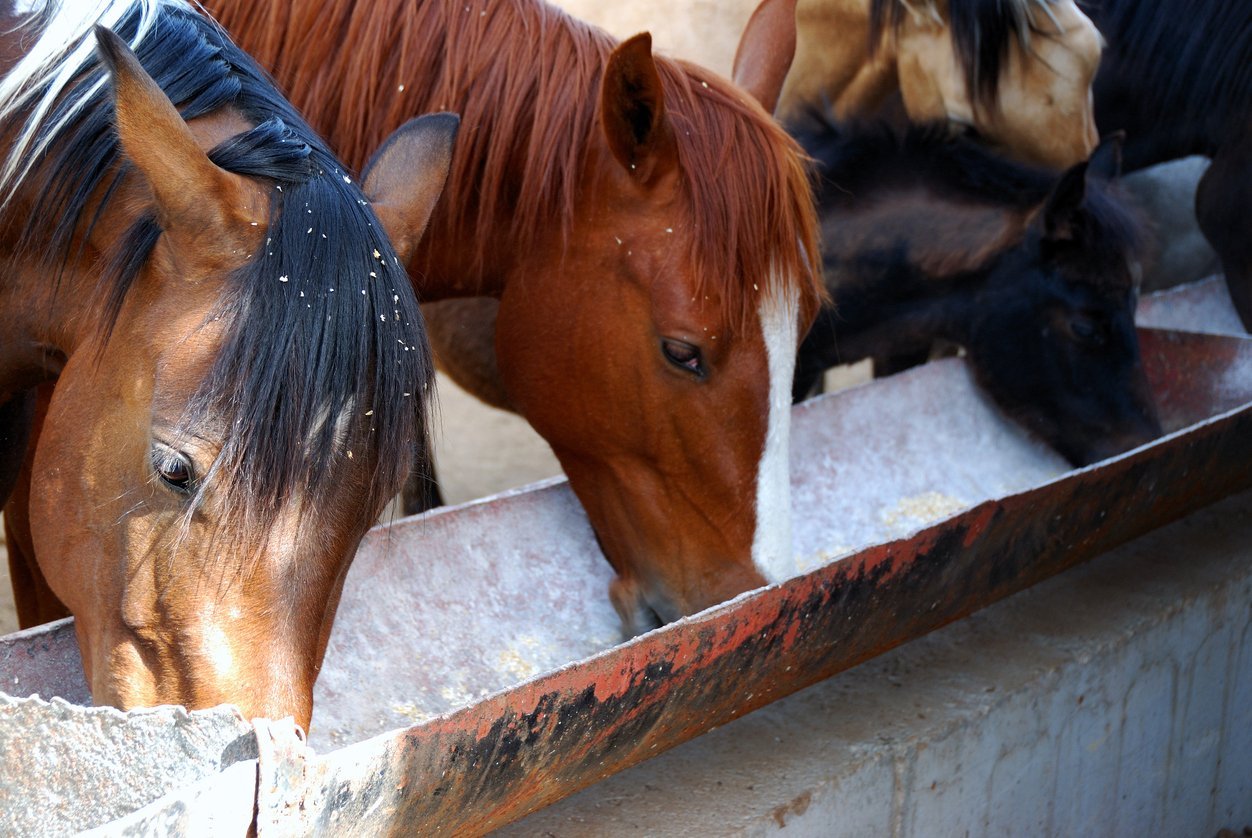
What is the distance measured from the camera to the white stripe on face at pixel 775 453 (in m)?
2.07

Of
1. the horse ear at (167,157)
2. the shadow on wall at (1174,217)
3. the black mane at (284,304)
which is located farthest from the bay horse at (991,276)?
the horse ear at (167,157)

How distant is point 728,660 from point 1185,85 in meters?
3.01

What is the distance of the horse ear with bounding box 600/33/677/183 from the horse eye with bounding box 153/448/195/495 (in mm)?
989

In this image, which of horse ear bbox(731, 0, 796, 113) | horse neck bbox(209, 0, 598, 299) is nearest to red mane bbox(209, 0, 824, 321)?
horse neck bbox(209, 0, 598, 299)

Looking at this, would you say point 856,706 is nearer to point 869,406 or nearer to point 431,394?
point 431,394

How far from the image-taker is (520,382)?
7.38 feet

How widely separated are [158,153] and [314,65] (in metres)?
0.92

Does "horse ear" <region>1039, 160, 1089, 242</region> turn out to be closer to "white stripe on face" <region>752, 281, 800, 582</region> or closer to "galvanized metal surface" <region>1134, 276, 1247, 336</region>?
"galvanized metal surface" <region>1134, 276, 1247, 336</region>

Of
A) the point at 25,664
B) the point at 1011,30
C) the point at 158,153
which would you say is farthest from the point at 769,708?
the point at 1011,30

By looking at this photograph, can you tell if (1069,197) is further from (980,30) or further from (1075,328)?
(980,30)

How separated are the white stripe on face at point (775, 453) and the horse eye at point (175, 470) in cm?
104

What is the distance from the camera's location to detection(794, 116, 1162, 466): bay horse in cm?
319

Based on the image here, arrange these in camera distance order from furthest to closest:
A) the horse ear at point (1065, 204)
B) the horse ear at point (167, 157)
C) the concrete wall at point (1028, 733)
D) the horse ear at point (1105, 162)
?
1. the horse ear at point (1105, 162)
2. the horse ear at point (1065, 204)
3. the concrete wall at point (1028, 733)
4. the horse ear at point (167, 157)

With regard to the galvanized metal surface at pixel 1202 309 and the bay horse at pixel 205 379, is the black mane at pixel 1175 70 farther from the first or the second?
the bay horse at pixel 205 379
